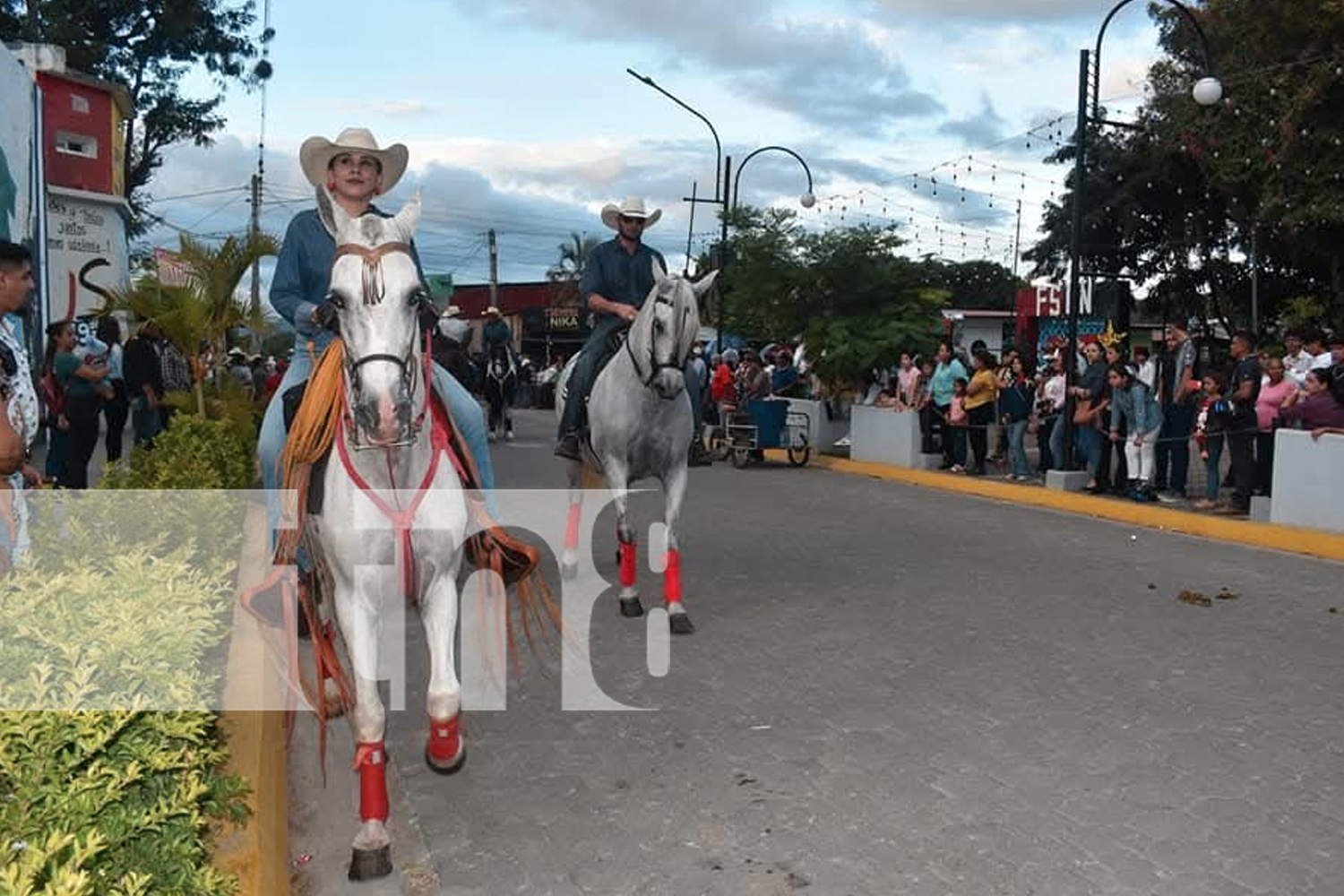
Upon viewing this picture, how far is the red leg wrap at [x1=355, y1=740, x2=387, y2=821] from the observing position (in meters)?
4.32

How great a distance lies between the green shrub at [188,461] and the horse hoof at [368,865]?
5.17 meters

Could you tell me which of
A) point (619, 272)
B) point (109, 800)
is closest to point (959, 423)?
point (619, 272)

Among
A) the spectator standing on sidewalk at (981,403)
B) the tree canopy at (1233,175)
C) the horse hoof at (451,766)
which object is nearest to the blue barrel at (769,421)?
the spectator standing on sidewalk at (981,403)

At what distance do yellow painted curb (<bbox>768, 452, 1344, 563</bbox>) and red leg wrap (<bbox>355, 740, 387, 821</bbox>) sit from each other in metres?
9.25

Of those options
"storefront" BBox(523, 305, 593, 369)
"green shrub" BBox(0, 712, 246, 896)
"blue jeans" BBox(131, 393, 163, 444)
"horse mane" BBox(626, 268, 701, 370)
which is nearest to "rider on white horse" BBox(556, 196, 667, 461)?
"horse mane" BBox(626, 268, 701, 370)

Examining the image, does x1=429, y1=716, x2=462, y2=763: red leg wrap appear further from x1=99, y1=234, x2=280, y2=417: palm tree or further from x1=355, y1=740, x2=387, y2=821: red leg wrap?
x1=99, y1=234, x2=280, y2=417: palm tree

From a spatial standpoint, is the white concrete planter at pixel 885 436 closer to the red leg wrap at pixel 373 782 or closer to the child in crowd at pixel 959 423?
the child in crowd at pixel 959 423

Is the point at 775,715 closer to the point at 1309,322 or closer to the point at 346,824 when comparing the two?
the point at 346,824

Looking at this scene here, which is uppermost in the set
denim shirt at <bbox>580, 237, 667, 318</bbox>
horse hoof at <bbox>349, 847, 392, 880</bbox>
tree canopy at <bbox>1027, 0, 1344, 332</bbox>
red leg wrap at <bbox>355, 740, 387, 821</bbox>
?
tree canopy at <bbox>1027, 0, 1344, 332</bbox>

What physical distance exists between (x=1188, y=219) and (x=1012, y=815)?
32.9 m

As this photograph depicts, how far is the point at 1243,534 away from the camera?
38.4ft

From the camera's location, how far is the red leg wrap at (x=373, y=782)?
14.2 ft

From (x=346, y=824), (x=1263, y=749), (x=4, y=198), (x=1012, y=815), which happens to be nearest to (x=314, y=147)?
(x=346, y=824)

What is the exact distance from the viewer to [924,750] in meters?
5.33
